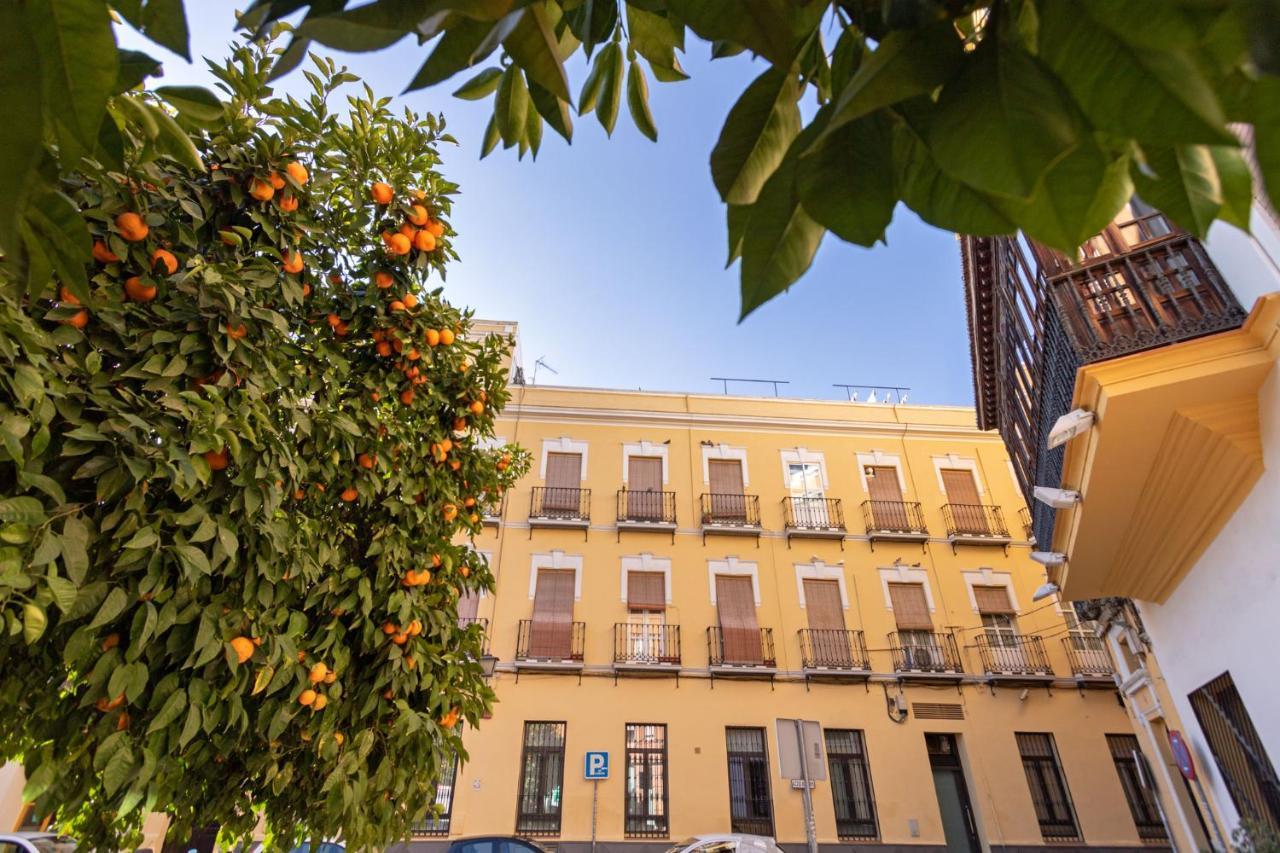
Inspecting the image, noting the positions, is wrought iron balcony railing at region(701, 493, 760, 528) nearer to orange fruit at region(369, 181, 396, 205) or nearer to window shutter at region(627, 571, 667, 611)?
window shutter at region(627, 571, 667, 611)

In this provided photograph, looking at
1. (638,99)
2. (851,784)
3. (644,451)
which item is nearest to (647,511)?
(644,451)

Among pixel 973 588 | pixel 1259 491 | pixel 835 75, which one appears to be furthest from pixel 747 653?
pixel 835 75

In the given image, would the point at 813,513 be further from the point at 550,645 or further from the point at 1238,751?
the point at 1238,751

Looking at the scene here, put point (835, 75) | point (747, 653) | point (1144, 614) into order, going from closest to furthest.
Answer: point (835, 75) → point (1144, 614) → point (747, 653)

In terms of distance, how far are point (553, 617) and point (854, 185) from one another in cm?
1278

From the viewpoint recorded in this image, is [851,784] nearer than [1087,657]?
Yes

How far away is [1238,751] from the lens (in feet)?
17.8

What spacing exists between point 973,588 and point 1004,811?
409 cm

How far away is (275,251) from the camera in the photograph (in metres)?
2.46

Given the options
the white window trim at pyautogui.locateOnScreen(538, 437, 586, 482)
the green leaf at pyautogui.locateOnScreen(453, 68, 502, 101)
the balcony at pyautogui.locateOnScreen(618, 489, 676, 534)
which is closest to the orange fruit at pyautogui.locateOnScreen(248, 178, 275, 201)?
the green leaf at pyautogui.locateOnScreen(453, 68, 502, 101)

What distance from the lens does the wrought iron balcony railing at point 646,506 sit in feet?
44.6

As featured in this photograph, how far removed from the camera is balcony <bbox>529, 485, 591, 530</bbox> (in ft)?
Result: 43.7

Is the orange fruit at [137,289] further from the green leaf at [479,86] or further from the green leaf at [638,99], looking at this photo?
the green leaf at [638,99]

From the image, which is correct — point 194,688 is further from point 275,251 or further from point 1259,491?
point 1259,491
